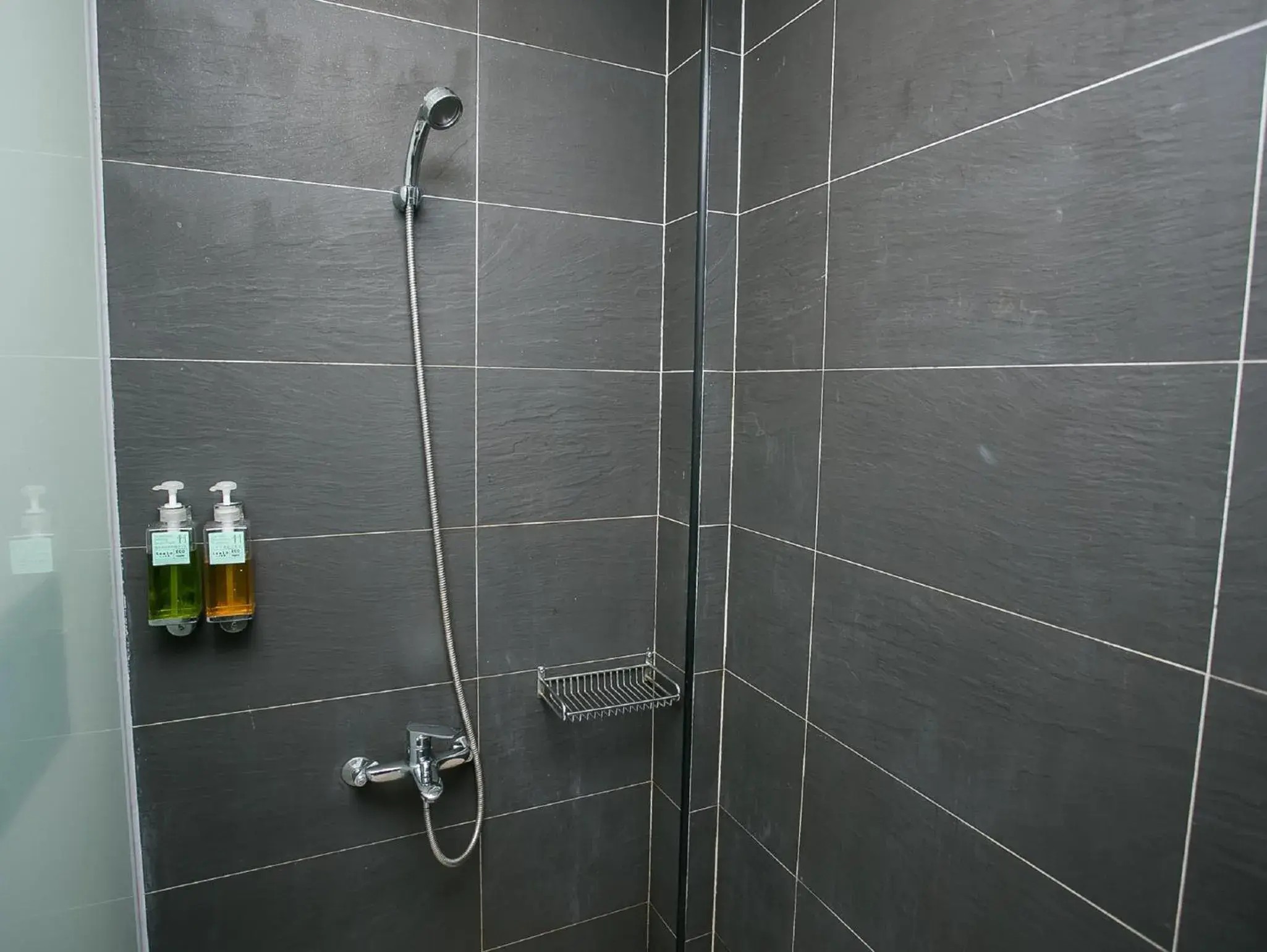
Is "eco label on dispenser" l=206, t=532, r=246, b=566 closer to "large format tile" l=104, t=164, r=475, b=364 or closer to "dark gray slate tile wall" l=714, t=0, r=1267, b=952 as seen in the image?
"large format tile" l=104, t=164, r=475, b=364

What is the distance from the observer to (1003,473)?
89cm

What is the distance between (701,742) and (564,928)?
53cm

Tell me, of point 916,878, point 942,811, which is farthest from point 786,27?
point 916,878

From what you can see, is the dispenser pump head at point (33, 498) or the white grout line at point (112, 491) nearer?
the dispenser pump head at point (33, 498)

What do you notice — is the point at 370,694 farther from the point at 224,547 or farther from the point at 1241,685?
the point at 1241,685

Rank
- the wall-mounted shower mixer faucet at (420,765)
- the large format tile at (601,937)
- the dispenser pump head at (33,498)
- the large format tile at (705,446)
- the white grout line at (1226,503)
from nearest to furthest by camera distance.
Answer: the white grout line at (1226,503) → the dispenser pump head at (33,498) → the wall-mounted shower mixer faucet at (420,765) → the large format tile at (705,446) → the large format tile at (601,937)

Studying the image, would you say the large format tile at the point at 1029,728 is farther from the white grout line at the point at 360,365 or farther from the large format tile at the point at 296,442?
the large format tile at the point at 296,442

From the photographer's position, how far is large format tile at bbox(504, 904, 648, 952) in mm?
1525

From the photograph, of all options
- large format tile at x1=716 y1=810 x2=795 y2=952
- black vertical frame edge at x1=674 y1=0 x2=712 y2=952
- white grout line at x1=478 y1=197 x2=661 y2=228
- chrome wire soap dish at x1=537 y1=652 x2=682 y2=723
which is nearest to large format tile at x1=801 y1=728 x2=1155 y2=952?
large format tile at x1=716 y1=810 x2=795 y2=952

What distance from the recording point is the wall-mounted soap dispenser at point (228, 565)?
1.14 metres

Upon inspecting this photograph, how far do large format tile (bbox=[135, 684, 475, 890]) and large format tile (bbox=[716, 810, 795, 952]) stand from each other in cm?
58

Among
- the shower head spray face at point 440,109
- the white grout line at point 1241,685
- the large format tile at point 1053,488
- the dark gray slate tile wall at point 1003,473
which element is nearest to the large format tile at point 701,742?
the dark gray slate tile wall at point 1003,473

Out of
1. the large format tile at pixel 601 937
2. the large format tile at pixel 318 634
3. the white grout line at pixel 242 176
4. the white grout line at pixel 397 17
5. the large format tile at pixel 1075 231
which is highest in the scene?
the white grout line at pixel 397 17

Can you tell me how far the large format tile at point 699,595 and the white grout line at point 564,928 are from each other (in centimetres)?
60
